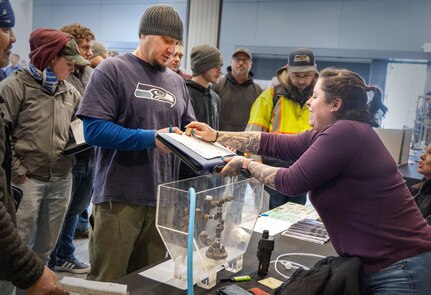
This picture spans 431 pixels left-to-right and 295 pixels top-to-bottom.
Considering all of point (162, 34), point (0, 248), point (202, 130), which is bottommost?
point (0, 248)

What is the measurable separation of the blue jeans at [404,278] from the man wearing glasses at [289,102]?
151 cm

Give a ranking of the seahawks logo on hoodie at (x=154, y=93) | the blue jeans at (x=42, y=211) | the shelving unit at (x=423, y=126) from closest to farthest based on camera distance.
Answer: the seahawks logo on hoodie at (x=154, y=93) < the blue jeans at (x=42, y=211) < the shelving unit at (x=423, y=126)

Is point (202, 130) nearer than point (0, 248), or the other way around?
point (0, 248)

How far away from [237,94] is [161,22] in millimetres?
1672

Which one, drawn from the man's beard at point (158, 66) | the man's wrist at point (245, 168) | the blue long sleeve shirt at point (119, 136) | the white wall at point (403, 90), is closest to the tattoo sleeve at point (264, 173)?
the man's wrist at point (245, 168)

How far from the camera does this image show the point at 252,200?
1641 millimetres

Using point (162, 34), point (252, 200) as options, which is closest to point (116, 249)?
point (252, 200)

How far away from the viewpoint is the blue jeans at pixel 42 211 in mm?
2113

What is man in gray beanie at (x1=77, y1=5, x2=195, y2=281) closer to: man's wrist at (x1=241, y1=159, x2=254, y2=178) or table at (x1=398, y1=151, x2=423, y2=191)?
man's wrist at (x1=241, y1=159, x2=254, y2=178)

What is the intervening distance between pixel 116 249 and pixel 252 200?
0.57 m

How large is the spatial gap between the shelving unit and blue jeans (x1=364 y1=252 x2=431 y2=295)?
387 cm

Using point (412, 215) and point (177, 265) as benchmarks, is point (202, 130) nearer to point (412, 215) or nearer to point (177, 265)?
point (177, 265)

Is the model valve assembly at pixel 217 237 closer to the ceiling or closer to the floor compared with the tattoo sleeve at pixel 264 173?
Answer: closer to the floor

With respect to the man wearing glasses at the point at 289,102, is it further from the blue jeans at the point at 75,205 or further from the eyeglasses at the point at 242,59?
the blue jeans at the point at 75,205
